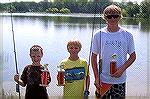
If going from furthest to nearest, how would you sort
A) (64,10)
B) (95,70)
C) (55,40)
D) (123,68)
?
(55,40) → (64,10) → (95,70) → (123,68)

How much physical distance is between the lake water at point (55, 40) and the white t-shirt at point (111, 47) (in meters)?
1.04

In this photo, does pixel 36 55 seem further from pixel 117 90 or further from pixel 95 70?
pixel 117 90

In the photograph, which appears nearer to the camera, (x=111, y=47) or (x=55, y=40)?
(x=111, y=47)

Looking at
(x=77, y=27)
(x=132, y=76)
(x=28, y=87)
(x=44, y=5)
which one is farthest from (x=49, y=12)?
(x=132, y=76)

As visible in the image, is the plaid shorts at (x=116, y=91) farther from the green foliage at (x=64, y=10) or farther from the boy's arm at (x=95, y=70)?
the green foliage at (x=64, y=10)

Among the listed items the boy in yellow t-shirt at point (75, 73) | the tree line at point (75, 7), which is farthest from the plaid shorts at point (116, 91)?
the tree line at point (75, 7)

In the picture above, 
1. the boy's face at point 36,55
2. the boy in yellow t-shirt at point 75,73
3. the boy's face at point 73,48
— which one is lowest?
the boy in yellow t-shirt at point 75,73

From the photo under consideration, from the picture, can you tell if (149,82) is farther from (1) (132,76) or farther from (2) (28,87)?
(2) (28,87)

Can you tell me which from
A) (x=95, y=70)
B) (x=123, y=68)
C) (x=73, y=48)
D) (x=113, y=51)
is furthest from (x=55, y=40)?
(x=123, y=68)

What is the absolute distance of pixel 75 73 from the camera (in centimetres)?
409

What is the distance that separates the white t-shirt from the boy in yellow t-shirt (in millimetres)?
195

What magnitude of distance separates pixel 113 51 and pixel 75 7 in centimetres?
132

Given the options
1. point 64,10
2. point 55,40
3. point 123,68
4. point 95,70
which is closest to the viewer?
point 123,68

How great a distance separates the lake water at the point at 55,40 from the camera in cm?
508
